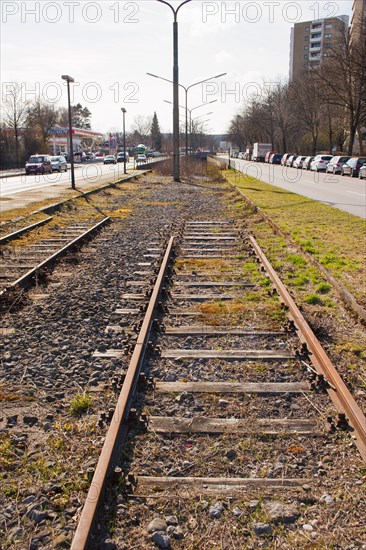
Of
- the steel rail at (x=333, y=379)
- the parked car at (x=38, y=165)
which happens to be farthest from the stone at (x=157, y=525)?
the parked car at (x=38, y=165)

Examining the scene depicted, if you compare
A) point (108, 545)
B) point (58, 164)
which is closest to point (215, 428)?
point (108, 545)

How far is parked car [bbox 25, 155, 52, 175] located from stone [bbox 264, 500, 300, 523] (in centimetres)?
5252

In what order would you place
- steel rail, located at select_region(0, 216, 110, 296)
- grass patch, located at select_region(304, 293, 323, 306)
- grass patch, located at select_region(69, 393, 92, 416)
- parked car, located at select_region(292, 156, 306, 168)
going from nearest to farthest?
grass patch, located at select_region(69, 393, 92, 416) → grass patch, located at select_region(304, 293, 323, 306) → steel rail, located at select_region(0, 216, 110, 296) → parked car, located at select_region(292, 156, 306, 168)

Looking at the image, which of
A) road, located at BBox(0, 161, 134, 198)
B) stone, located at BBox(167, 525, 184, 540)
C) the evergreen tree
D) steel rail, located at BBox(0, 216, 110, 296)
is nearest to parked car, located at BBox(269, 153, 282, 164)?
road, located at BBox(0, 161, 134, 198)

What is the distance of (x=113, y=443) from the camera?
3.78m

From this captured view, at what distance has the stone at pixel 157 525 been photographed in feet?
10.3

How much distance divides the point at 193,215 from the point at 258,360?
1337cm

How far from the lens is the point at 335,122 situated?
80.9 m

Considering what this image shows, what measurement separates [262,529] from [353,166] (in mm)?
43239

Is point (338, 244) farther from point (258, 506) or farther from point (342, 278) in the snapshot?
point (258, 506)

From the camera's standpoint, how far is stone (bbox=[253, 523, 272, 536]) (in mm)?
3127

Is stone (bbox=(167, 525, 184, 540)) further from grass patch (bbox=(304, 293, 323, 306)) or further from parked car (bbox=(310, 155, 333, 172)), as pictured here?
parked car (bbox=(310, 155, 333, 172))

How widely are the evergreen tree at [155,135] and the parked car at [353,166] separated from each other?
13166cm

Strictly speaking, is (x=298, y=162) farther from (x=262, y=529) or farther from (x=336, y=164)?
(x=262, y=529)
